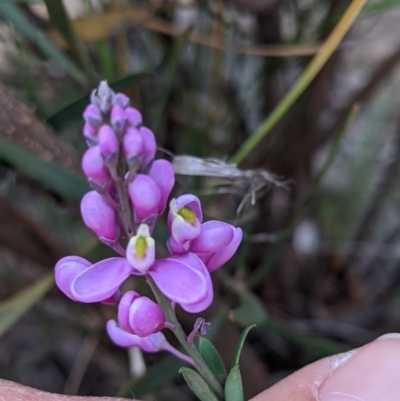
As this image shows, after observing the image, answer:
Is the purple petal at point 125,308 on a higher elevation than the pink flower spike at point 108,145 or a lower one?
lower

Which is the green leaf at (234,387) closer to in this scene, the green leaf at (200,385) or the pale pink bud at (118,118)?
the green leaf at (200,385)

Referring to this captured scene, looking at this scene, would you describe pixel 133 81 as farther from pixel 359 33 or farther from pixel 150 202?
pixel 359 33

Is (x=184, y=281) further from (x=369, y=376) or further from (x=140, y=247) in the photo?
(x=369, y=376)

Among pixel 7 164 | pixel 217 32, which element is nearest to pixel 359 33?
pixel 217 32

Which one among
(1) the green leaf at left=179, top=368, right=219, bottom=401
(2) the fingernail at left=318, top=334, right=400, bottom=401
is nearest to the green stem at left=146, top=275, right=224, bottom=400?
(1) the green leaf at left=179, top=368, right=219, bottom=401

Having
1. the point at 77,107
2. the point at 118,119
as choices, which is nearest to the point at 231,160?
the point at 77,107

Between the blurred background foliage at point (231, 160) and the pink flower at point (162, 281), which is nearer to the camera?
the pink flower at point (162, 281)

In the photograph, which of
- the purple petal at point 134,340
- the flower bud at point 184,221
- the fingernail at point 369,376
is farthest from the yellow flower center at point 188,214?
the fingernail at point 369,376
